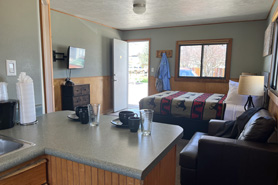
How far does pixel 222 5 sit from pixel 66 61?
3.32 m

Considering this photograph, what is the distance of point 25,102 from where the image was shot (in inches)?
55.6

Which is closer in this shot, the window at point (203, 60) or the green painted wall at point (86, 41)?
the green painted wall at point (86, 41)

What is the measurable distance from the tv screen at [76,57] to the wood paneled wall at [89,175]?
133 inches

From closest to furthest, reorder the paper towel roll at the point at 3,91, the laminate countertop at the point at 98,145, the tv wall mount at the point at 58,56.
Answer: the laminate countertop at the point at 98,145 → the paper towel roll at the point at 3,91 → the tv wall mount at the point at 58,56

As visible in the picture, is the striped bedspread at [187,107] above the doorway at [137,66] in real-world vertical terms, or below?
below

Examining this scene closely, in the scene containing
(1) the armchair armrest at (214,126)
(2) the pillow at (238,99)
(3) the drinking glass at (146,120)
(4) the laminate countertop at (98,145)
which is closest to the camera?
(4) the laminate countertop at (98,145)

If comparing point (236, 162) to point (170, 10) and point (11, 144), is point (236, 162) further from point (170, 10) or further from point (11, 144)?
point (170, 10)

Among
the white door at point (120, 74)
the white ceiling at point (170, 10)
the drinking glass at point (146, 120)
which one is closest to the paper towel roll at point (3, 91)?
the drinking glass at point (146, 120)

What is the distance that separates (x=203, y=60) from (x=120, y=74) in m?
2.41

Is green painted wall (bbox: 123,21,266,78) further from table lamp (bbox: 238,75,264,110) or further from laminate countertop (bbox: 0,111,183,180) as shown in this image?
laminate countertop (bbox: 0,111,183,180)

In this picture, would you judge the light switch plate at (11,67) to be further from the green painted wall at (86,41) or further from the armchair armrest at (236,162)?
the green painted wall at (86,41)

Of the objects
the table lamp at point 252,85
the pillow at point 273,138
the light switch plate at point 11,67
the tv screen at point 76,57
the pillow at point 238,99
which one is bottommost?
the pillow at point 273,138

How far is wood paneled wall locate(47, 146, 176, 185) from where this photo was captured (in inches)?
36.4

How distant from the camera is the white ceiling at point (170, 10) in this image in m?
3.46
